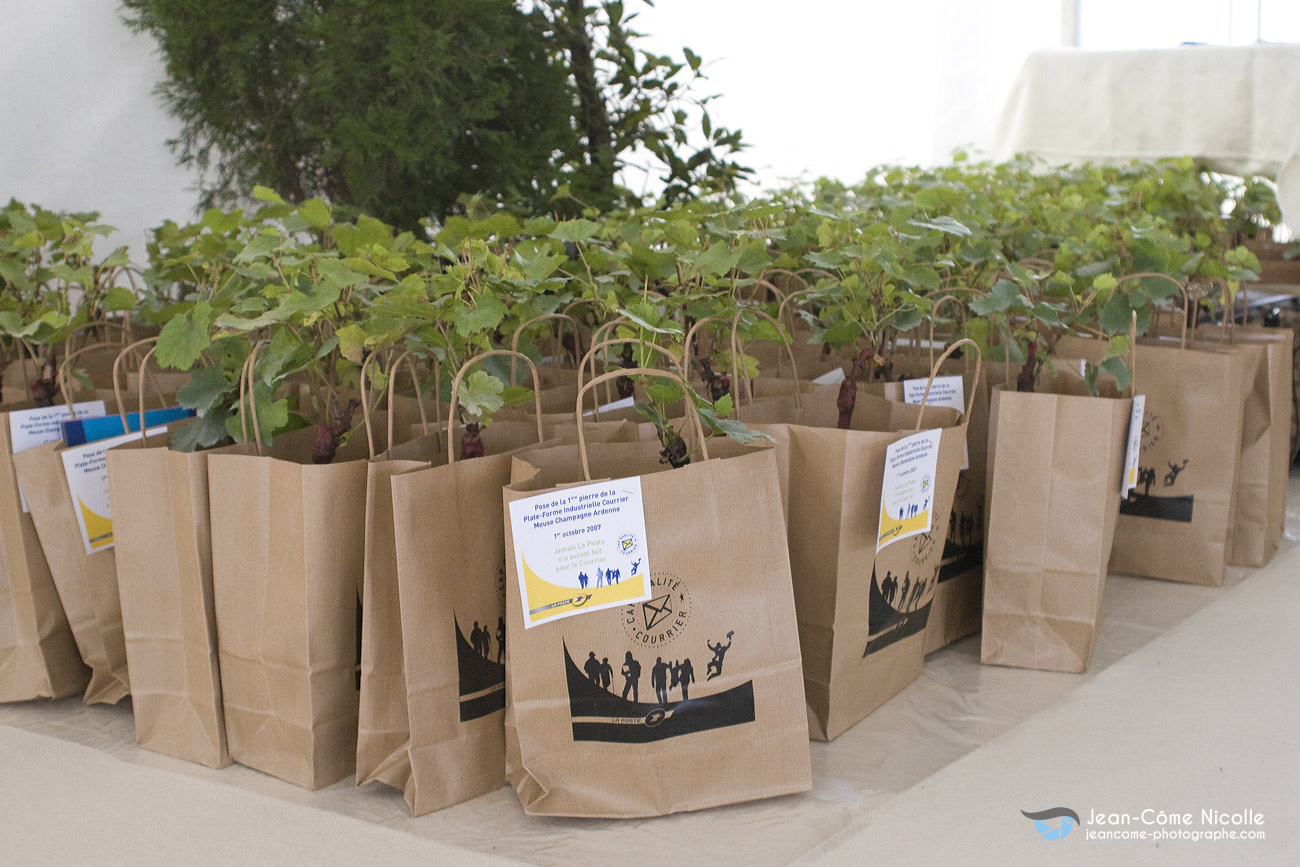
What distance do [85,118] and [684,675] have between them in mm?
2220

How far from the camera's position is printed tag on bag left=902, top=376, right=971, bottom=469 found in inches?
58.7

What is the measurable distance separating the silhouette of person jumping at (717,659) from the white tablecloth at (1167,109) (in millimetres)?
2138

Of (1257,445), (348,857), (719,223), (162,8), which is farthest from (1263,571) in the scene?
(162,8)

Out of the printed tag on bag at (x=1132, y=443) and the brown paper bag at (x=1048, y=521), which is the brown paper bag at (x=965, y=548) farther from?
the printed tag on bag at (x=1132, y=443)

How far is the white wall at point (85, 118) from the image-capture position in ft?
7.70

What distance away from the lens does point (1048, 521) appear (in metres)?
1.42

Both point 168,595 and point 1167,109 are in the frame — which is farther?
point 1167,109

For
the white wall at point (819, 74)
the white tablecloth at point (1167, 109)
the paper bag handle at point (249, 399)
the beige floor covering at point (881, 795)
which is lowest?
the beige floor covering at point (881, 795)

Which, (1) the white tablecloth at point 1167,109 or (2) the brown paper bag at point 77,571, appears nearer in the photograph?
(2) the brown paper bag at point 77,571

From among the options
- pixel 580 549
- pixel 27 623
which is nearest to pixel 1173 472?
pixel 580 549

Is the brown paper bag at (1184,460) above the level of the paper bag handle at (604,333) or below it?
below

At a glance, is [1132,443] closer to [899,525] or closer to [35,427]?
[899,525]

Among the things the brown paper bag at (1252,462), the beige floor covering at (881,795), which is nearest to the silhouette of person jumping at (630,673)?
the beige floor covering at (881,795)

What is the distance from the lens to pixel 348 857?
3.44ft
